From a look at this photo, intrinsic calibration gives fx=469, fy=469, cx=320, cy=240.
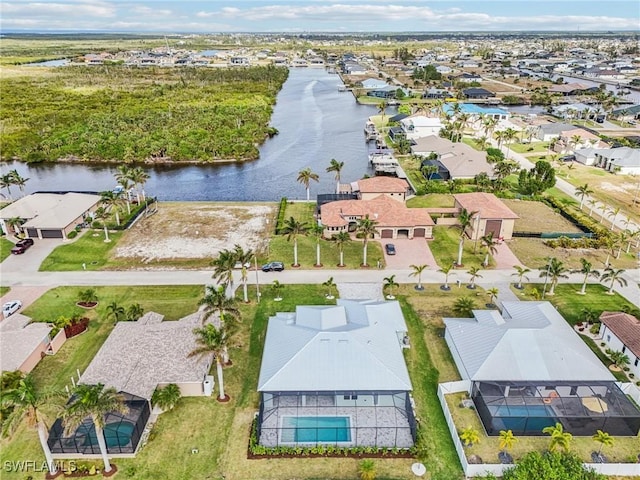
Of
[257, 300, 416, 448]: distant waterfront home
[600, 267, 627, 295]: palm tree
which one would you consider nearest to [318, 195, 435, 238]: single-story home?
[600, 267, 627, 295]: palm tree

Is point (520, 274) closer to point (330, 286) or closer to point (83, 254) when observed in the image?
point (330, 286)

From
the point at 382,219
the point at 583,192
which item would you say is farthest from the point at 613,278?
the point at 583,192

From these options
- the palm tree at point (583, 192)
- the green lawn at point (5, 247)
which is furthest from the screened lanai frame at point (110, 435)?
the palm tree at point (583, 192)

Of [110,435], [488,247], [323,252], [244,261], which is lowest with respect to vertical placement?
[323,252]

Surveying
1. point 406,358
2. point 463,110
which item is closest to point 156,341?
point 406,358

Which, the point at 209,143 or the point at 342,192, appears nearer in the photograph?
the point at 342,192

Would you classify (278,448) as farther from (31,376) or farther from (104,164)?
(104,164)
